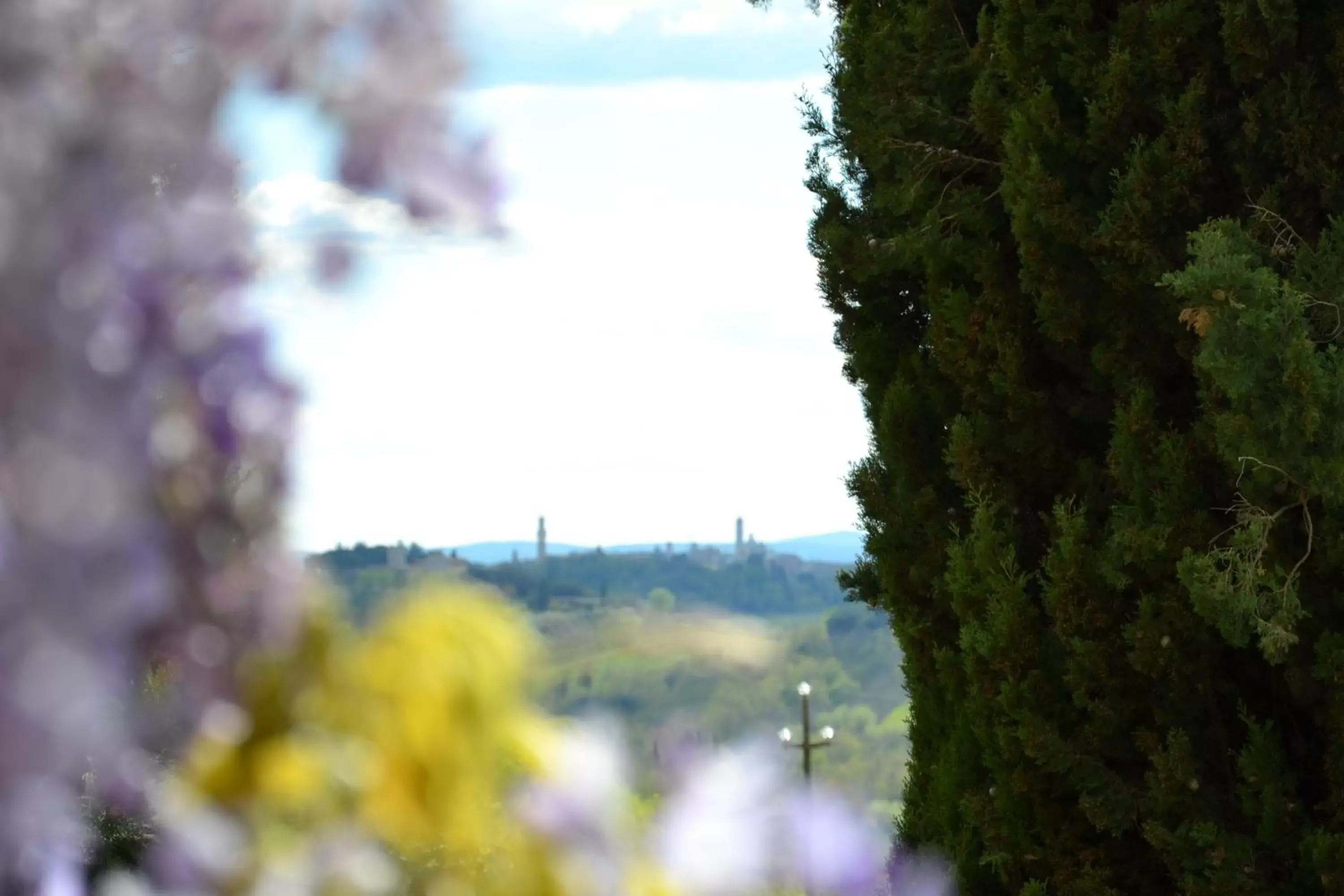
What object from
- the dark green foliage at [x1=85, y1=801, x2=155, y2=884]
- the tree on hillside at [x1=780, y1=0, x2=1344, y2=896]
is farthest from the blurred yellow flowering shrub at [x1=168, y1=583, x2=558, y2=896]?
the dark green foliage at [x1=85, y1=801, x2=155, y2=884]

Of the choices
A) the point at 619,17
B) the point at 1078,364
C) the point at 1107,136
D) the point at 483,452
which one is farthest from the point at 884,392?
the point at 483,452

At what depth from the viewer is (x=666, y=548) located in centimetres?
1109

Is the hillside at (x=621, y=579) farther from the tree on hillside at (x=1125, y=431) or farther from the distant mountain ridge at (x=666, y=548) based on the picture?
the tree on hillside at (x=1125, y=431)

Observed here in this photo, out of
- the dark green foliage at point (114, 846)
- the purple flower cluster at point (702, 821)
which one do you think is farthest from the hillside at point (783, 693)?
the dark green foliage at point (114, 846)

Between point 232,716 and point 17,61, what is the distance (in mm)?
333

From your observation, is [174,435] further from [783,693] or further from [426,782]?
[783,693]

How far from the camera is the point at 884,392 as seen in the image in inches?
247

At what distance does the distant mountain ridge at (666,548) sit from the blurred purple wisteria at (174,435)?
354 millimetres

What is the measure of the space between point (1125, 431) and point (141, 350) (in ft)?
15.8

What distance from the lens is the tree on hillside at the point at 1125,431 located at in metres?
4.79

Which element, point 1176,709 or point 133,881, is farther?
point 1176,709

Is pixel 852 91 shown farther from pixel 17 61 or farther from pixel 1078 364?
pixel 17 61

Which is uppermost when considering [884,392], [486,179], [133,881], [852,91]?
[852,91]

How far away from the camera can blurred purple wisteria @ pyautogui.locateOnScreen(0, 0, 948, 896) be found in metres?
0.66
